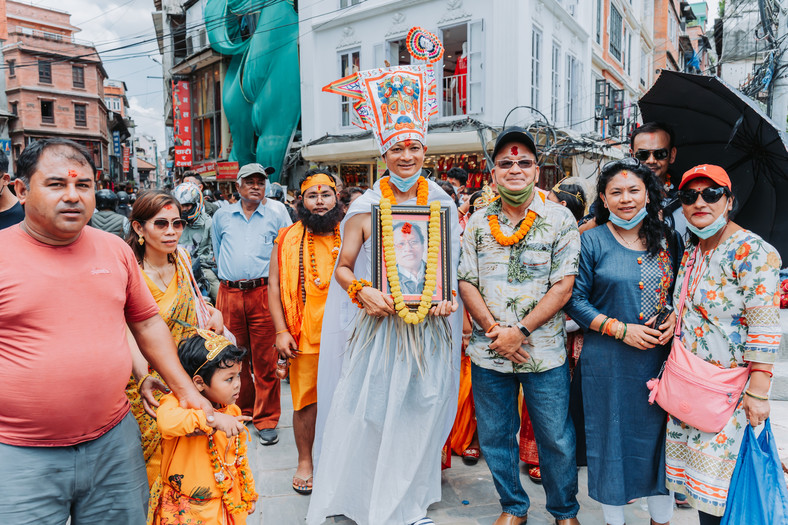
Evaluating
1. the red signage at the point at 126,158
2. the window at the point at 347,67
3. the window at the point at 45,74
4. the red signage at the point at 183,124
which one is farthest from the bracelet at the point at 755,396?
the red signage at the point at 126,158

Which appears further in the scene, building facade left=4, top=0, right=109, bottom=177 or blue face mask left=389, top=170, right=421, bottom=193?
building facade left=4, top=0, right=109, bottom=177

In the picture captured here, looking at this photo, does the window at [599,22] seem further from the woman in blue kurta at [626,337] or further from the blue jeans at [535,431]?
the blue jeans at [535,431]

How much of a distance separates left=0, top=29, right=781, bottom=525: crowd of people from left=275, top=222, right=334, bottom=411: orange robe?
0.02 meters

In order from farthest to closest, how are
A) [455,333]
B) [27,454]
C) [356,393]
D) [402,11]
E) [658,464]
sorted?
[402,11] → [455,333] → [356,393] → [658,464] → [27,454]

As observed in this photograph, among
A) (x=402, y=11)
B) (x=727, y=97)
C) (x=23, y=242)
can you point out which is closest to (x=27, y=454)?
(x=23, y=242)

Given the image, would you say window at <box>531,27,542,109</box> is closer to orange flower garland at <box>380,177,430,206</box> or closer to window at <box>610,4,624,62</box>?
window at <box>610,4,624,62</box>

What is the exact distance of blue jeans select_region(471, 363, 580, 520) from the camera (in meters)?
2.74

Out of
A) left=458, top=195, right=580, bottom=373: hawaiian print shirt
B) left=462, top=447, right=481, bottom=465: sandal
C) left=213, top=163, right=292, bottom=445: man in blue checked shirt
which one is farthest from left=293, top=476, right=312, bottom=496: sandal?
left=458, top=195, right=580, bottom=373: hawaiian print shirt

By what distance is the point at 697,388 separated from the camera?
2.28 metres

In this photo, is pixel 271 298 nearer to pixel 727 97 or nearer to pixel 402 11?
pixel 727 97

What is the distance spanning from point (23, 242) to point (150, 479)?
57.0 inches

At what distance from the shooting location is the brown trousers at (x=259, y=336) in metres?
4.30

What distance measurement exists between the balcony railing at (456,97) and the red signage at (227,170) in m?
9.43

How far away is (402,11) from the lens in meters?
12.7
